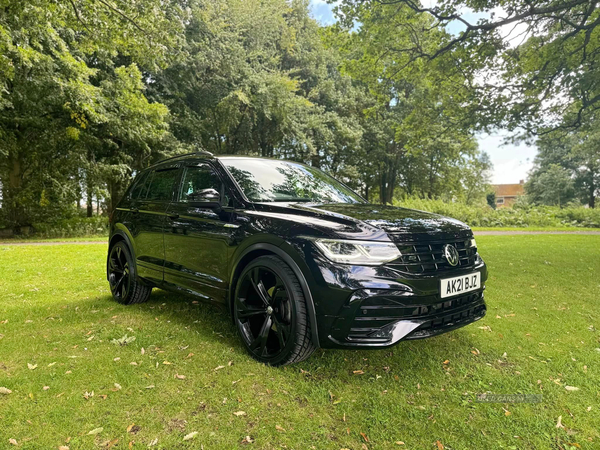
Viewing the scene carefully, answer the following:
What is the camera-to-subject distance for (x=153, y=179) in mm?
4555

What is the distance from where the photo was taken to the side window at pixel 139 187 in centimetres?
471

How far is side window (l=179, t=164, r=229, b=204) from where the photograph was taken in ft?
11.8

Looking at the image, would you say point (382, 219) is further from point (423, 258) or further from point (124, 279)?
point (124, 279)

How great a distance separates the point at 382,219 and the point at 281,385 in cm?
138

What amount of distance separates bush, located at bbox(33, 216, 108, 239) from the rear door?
13.6m

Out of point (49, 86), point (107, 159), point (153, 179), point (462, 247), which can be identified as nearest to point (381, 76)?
point (153, 179)

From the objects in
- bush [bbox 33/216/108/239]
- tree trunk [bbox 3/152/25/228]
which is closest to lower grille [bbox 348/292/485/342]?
bush [bbox 33/216/108/239]

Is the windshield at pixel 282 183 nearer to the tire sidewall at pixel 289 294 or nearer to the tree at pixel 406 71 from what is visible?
the tire sidewall at pixel 289 294

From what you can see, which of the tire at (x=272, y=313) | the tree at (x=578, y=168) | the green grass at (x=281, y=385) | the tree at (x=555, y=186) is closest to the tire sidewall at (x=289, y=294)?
the tire at (x=272, y=313)

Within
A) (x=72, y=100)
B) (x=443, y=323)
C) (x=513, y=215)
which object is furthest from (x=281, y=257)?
(x=513, y=215)

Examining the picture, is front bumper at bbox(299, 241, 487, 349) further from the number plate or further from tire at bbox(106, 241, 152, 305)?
tire at bbox(106, 241, 152, 305)

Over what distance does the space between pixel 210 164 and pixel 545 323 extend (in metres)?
3.87

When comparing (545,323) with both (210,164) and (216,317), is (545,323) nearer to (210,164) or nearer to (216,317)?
(216,317)

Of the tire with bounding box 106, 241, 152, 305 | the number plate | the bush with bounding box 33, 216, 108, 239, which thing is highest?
the number plate
